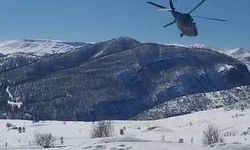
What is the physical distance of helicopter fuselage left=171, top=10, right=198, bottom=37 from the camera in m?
31.7

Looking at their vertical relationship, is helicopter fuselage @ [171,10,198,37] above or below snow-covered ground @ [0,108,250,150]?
above

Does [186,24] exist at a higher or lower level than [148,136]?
higher

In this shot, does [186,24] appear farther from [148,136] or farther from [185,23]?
[148,136]

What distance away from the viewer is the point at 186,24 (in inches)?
1268

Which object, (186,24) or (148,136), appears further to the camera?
(148,136)

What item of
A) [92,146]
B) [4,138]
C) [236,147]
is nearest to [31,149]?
[92,146]

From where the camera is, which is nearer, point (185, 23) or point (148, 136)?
point (185, 23)

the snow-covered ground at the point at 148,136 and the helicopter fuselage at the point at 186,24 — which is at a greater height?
the helicopter fuselage at the point at 186,24

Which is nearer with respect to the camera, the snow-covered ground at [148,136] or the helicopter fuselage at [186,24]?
the helicopter fuselage at [186,24]

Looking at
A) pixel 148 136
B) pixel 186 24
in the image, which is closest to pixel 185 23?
pixel 186 24

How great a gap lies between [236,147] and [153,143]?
18.5 ft

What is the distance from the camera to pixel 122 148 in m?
34.9

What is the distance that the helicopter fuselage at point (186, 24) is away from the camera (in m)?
31.7

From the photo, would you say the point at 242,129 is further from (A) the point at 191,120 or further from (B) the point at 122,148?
(B) the point at 122,148
